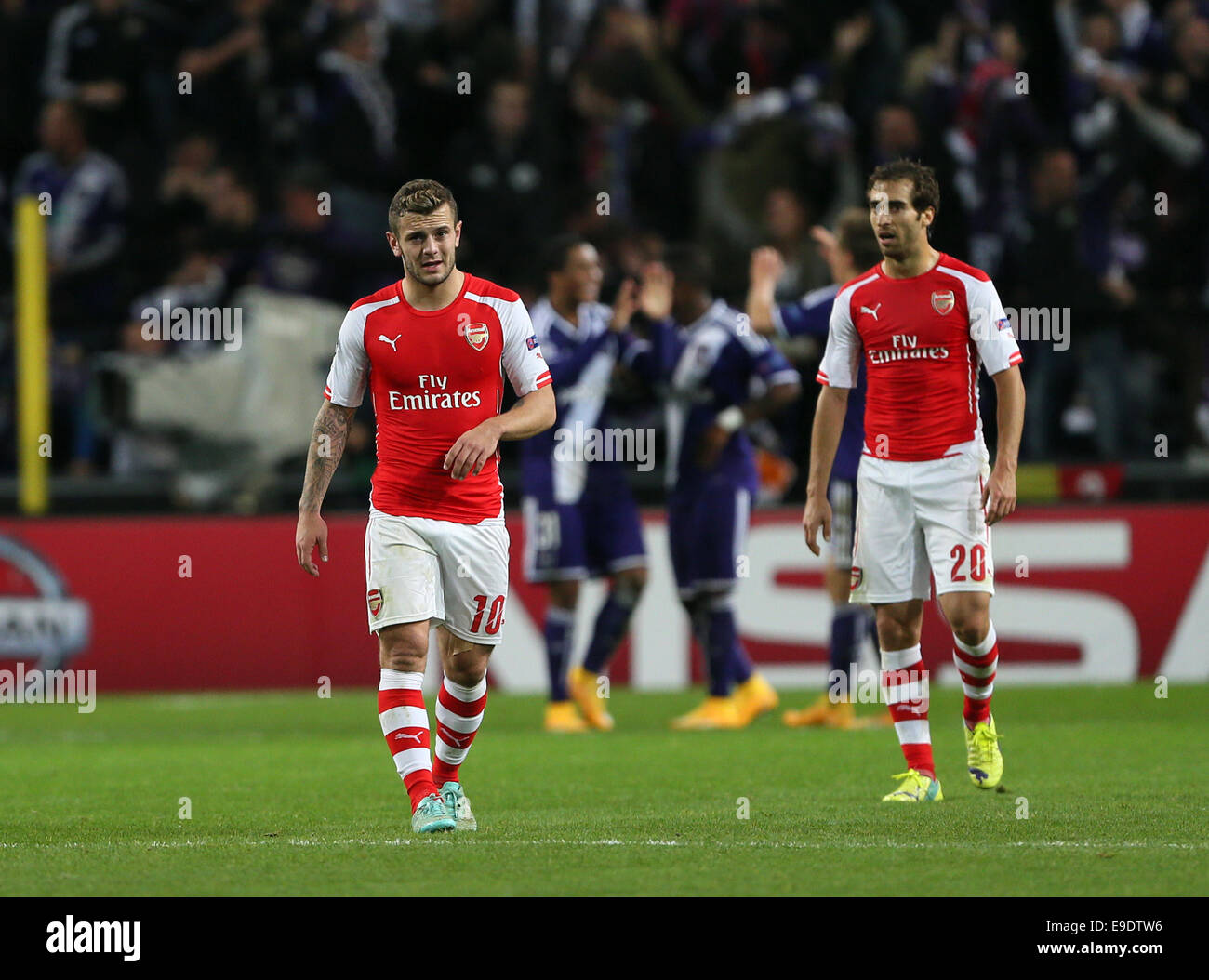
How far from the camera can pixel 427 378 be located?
7180mm

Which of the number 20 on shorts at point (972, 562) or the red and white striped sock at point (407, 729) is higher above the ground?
the number 20 on shorts at point (972, 562)

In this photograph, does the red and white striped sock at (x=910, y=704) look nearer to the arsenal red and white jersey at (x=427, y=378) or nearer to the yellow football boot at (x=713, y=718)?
the arsenal red and white jersey at (x=427, y=378)

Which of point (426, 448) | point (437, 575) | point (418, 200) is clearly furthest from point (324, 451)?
point (418, 200)

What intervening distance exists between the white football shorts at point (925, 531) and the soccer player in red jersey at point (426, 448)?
1588 millimetres

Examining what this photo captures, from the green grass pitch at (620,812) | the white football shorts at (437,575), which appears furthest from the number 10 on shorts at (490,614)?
the green grass pitch at (620,812)

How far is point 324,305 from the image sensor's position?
15.6m

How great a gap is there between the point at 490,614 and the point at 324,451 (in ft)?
2.74

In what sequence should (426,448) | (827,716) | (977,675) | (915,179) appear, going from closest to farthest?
(426,448) < (915,179) < (977,675) < (827,716)

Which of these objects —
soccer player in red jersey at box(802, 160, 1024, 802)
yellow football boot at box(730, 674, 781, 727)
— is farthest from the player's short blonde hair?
yellow football boot at box(730, 674, 781, 727)

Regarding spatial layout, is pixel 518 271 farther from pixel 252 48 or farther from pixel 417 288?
pixel 417 288

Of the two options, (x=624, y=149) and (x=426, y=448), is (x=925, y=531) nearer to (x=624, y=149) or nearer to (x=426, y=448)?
(x=426, y=448)

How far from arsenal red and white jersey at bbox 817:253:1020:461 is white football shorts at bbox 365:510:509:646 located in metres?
1.73

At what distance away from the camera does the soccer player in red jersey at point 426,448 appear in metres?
7.05
